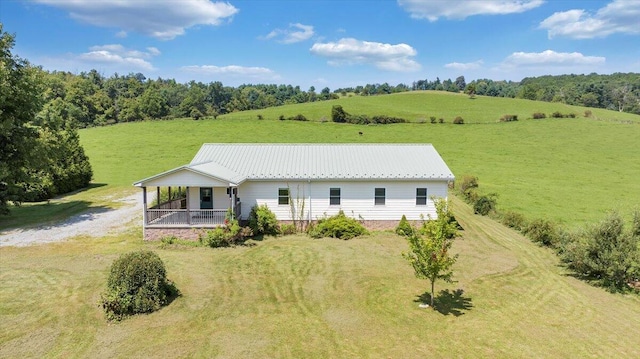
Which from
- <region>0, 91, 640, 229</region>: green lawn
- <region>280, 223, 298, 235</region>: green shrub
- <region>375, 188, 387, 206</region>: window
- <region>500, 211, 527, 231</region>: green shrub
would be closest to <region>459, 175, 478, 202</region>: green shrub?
<region>0, 91, 640, 229</region>: green lawn

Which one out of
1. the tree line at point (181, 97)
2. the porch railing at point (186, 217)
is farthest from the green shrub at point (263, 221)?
the tree line at point (181, 97)

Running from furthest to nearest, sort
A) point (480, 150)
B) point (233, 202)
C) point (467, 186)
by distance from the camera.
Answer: point (480, 150) → point (467, 186) → point (233, 202)

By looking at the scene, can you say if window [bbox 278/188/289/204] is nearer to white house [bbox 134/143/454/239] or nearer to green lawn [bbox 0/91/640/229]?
white house [bbox 134/143/454/239]

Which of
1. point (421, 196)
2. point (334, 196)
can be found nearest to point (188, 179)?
point (334, 196)

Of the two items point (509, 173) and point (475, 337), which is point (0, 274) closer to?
point (475, 337)

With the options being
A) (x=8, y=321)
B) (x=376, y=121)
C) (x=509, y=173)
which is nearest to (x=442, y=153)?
(x=509, y=173)

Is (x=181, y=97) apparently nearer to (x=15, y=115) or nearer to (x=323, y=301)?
(x=15, y=115)

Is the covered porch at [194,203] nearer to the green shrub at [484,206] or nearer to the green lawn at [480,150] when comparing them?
the green lawn at [480,150]
